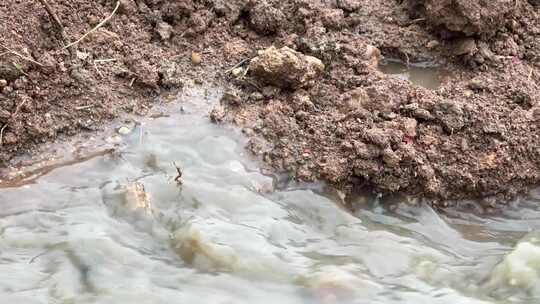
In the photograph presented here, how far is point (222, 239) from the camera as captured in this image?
120 inches

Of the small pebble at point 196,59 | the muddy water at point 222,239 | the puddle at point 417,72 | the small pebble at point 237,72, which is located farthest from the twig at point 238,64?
the puddle at point 417,72

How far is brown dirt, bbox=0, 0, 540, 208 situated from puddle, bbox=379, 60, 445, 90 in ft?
0.16

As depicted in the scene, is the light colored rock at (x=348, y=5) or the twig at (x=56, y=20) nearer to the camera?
the twig at (x=56, y=20)

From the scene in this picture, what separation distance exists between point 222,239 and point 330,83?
1093 mm

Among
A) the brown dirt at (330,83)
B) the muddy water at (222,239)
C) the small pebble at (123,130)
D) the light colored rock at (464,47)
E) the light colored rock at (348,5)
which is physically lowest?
the muddy water at (222,239)

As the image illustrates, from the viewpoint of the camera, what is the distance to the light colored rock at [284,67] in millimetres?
3559

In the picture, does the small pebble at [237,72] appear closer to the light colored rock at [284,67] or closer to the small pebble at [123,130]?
the light colored rock at [284,67]

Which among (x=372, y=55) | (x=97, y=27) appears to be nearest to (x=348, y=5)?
(x=372, y=55)

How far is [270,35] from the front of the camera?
3.90 metres


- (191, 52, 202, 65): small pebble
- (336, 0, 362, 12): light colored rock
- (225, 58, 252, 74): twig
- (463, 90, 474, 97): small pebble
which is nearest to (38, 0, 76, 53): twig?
(191, 52, 202, 65): small pebble

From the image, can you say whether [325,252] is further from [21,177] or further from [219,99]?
[21,177]

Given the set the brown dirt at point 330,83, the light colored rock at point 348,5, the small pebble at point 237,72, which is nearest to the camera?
the brown dirt at point 330,83

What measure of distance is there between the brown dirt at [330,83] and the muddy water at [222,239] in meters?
0.16

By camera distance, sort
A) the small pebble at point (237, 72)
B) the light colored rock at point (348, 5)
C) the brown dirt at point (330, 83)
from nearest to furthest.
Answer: the brown dirt at point (330, 83), the small pebble at point (237, 72), the light colored rock at point (348, 5)
